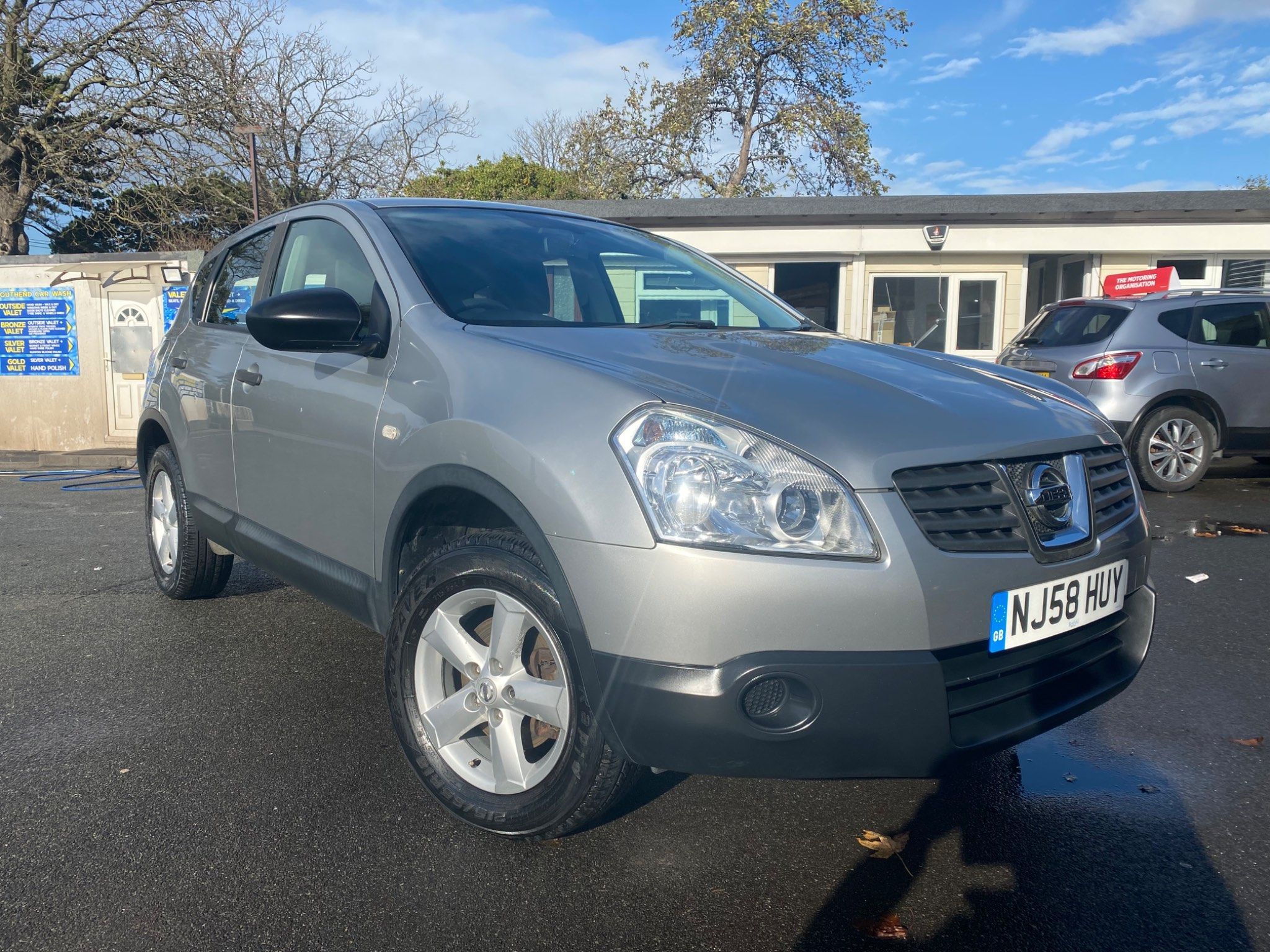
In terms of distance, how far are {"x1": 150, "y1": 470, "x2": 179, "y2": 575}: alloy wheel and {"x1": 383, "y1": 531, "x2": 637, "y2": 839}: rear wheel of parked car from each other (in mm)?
2489

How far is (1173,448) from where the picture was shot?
330 inches

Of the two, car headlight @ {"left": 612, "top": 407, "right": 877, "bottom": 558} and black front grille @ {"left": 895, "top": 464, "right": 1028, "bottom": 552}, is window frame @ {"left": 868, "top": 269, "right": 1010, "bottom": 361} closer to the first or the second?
black front grille @ {"left": 895, "top": 464, "right": 1028, "bottom": 552}

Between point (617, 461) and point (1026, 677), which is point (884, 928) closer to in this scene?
point (1026, 677)

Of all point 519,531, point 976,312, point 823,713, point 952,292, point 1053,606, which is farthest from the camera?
point 976,312

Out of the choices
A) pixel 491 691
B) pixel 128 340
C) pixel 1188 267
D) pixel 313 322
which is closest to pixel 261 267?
pixel 313 322

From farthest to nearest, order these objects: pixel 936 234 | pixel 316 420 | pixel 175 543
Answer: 1. pixel 936 234
2. pixel 175 543
3. pixel 316 420

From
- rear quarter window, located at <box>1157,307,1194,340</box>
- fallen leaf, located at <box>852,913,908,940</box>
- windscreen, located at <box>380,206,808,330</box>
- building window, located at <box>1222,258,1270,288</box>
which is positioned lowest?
fallen leaf, located at <box>852,913,908,940</box>

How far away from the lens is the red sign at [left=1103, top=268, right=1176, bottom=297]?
12.1 meters

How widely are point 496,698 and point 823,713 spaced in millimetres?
852

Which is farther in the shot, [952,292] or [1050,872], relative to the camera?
[952,292]

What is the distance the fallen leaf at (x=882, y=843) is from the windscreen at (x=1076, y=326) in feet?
22.6

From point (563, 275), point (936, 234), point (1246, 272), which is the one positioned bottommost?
point (563, 275)

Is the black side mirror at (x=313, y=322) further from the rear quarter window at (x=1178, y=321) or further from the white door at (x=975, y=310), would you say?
the white door at (x=975, y=310)

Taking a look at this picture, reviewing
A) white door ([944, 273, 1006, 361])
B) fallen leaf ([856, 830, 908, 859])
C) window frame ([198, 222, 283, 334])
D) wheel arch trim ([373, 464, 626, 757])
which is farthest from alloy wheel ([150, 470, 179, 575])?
white door ([944, 273, 1006, 361])
